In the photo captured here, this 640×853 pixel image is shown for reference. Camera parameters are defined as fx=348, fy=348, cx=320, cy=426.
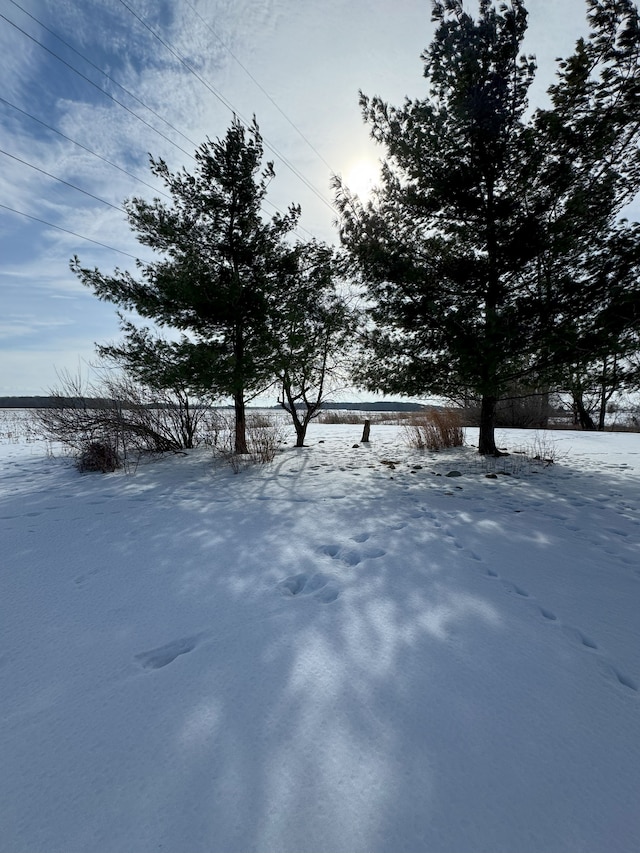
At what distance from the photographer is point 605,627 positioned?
6.26 ft

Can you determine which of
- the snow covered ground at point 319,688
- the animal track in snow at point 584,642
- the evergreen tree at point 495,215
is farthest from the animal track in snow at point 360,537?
the evergreen tree at point 495,215

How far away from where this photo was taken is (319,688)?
1.47 m

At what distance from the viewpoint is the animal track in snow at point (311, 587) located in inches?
86.3

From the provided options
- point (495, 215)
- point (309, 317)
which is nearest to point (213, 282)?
point (309, 317)

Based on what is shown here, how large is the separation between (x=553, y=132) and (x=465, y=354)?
11.4 feet

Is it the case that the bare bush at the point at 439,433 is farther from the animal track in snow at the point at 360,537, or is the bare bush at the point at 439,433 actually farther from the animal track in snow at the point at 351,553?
the animal track in snow at the point at 351,553

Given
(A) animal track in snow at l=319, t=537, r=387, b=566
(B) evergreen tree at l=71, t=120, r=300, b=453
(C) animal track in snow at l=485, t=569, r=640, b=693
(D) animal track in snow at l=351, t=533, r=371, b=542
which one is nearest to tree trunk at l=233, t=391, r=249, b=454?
(B) evergreen tree at l=71, t=120, r=300, b=453

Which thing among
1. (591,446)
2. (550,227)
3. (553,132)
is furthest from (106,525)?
(591,446)

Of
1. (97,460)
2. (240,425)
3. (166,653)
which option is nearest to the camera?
(166,653)

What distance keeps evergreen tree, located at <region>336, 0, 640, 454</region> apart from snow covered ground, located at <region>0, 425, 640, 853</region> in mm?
3746

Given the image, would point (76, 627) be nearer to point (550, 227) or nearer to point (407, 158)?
point (550, 227)

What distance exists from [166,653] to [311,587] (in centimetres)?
92

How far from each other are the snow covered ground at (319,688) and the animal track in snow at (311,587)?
0.02 metres

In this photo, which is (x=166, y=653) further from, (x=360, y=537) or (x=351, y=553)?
(x=360, y=537)
